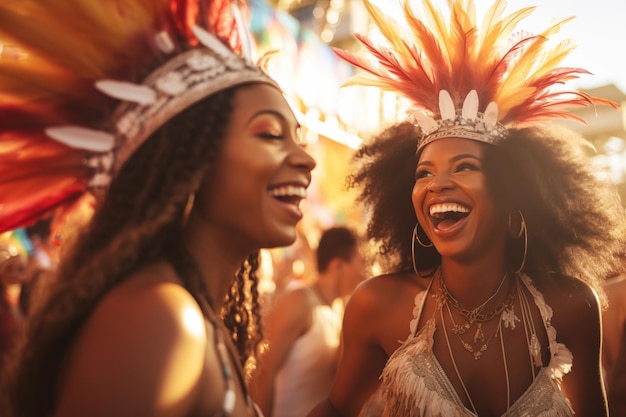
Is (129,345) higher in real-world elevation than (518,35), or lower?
lower

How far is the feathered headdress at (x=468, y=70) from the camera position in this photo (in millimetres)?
2373

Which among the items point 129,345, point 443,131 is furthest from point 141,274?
point 443,131

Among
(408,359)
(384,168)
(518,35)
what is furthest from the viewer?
(384,168)

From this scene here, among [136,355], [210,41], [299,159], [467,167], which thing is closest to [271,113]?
[299,159]

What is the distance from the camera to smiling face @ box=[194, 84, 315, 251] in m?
1.48

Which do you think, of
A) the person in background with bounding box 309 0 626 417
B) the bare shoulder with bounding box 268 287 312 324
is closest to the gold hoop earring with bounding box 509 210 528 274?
the person in background with bounding box 309 0 626 417

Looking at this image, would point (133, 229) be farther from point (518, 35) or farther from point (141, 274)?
point (518, 35)

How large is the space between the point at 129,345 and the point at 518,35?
80.0 inches

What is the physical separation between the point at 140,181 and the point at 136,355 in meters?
0.48

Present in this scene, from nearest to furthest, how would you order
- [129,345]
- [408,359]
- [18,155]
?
[129,345] < [18,155] < [408,359]

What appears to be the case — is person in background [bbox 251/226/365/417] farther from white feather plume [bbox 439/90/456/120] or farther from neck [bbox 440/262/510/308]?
white feather plume [bbox 439/90/456/120]

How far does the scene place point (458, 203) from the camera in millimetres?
2193

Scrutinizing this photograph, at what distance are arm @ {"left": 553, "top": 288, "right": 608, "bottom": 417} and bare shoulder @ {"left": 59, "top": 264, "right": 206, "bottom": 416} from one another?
1.62 meters

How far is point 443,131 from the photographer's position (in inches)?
92.5
